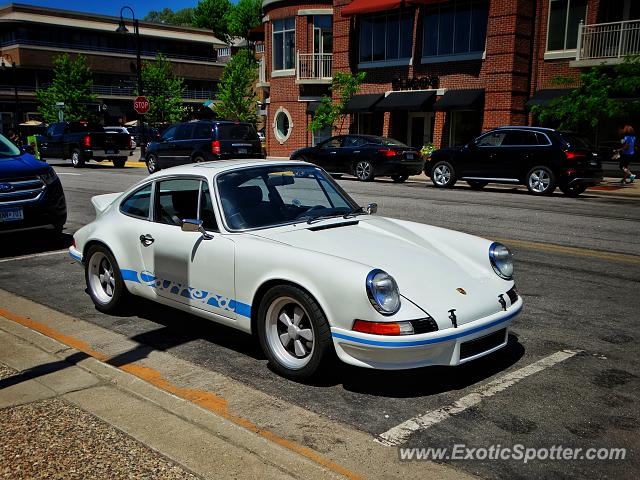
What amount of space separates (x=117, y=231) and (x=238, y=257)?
5.82 feet

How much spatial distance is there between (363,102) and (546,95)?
29.0 ft

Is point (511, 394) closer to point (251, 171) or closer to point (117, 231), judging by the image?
point (251, 171)

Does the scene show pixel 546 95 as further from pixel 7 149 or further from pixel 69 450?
pixel 69 450

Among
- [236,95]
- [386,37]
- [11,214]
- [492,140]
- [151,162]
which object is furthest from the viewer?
[236,95]

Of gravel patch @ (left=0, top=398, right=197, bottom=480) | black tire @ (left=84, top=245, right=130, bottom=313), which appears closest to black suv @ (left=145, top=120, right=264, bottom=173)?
black tire @ (left=84, top=245, right=130, bottom=313)

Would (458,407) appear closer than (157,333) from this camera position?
Yes

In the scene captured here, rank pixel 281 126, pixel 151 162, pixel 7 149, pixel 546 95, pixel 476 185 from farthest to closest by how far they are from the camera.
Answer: pixel 281 126 → pixel 546 95 → pixel 151 162 → pixel 476 185 → pixel 7 149

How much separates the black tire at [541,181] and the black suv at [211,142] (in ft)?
28.9

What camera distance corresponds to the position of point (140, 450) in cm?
340

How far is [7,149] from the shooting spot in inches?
376

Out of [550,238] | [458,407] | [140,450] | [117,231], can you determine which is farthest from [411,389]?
[550,238]

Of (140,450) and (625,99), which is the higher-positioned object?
(625,99)

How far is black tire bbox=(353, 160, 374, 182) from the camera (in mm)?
20883

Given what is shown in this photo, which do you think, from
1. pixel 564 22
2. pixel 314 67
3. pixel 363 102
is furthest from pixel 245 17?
pixel 564 22
